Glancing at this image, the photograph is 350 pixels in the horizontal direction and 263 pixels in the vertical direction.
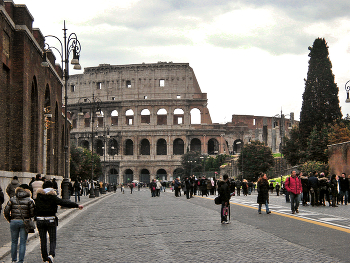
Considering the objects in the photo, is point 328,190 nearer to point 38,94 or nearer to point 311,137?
point 38,94

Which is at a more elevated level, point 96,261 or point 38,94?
point 38,94

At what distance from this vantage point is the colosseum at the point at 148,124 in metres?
97.0

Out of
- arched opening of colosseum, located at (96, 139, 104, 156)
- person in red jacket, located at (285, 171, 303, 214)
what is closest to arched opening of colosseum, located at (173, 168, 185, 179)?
arched opening of colosseum, located at (96, 139, 104, 156)

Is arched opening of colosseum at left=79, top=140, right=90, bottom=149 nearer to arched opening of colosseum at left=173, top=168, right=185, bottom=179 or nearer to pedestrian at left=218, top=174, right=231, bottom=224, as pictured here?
arched opening of colosseum at left=173, top=168, right=185, bottom=179

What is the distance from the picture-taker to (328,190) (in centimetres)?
2242

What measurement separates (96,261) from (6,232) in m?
4.95

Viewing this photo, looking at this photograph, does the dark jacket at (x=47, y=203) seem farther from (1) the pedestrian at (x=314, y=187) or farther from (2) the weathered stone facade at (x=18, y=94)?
(1) the pedestrian at (x=314, y=187)

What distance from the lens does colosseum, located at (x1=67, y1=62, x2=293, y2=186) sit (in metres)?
97.0

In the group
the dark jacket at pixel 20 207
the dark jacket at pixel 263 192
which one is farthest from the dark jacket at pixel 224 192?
the dark jacket at pixel 20 207

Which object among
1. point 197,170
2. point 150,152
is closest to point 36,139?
point 197,170

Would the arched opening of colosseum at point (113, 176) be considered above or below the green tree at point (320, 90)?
below

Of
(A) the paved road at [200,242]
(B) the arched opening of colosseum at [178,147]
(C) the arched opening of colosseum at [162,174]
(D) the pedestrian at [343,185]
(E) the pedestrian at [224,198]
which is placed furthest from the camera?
(B) the arched opening of colosseum at [178,147]

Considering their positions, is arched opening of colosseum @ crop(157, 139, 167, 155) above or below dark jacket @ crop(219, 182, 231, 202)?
above

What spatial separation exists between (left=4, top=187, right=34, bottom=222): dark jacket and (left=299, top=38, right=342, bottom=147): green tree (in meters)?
51.4
